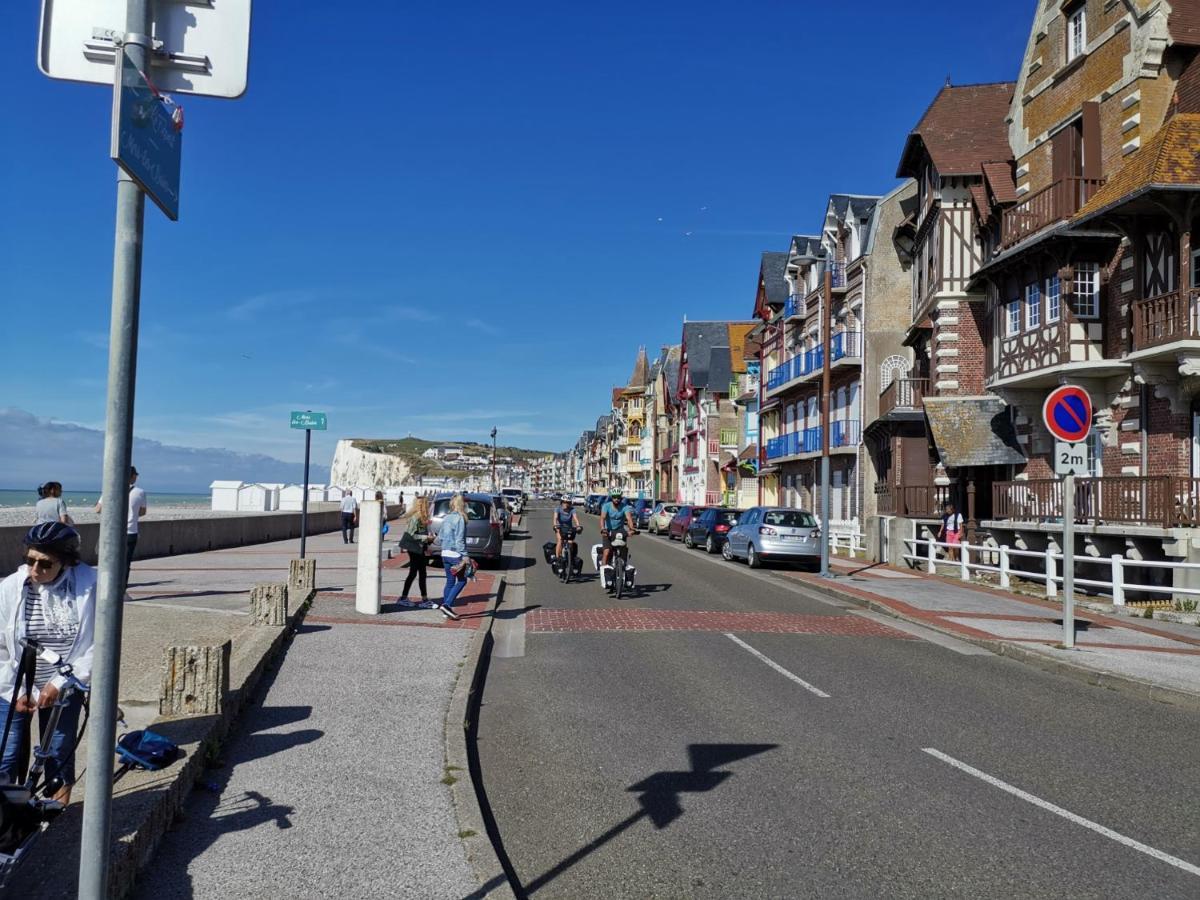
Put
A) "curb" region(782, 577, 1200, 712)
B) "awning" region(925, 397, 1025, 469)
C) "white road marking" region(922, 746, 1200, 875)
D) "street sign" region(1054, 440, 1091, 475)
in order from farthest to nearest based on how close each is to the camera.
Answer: "awning" region(925, 397, 1025, 469)
"street sign" region(1054, 440, 1091, 475)
"curb" region(782, 577, 1200, 712)
"white road marking" region(922, 746, 1200, 875)

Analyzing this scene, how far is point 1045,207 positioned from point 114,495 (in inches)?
881

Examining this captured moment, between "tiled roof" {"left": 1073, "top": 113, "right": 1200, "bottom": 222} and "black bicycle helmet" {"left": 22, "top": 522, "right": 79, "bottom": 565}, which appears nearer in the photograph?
"black bicycle helmet" {"left": 22, "top": 522, "right": 79, "bottom": 565}

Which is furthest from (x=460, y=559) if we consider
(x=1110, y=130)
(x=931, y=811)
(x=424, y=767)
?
(x=1110, y=130)

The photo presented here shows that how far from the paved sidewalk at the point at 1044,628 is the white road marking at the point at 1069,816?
3844 millimetres

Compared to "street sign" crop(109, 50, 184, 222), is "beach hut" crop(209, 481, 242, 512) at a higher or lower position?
lower

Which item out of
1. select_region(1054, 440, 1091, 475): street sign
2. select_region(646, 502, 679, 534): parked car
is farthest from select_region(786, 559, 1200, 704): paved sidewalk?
select_region(646, 502, 679, 534): parked car

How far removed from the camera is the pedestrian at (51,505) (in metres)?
11.7

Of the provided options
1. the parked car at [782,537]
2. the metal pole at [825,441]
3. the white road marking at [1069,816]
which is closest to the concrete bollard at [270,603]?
the white road marking at [1069,816]

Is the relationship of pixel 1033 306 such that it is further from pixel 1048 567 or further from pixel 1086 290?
pixel 1048 567

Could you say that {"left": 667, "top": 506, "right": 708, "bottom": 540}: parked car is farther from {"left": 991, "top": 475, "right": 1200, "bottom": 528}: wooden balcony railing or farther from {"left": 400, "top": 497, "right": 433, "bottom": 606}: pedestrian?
{"left": 400, "top": 497, "right": 433, "bottom": 606}: pedestrian

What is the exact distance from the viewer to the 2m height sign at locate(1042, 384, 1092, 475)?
38.9 ft

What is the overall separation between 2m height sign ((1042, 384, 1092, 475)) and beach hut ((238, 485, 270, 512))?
124 ft

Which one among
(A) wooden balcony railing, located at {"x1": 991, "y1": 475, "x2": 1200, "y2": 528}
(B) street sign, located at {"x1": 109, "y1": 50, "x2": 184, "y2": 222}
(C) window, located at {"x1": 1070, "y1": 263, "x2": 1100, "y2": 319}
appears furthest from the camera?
(C) window, located at {"x1": 1070, "y1": 263, "x2": 1100, "y2": 319}

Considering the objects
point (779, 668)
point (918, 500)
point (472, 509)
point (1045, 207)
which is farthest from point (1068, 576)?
point (918, 500)
